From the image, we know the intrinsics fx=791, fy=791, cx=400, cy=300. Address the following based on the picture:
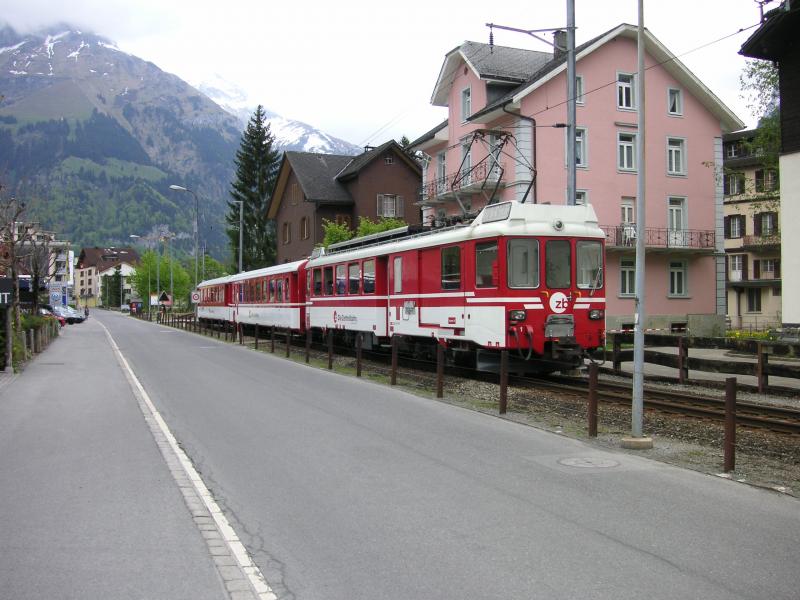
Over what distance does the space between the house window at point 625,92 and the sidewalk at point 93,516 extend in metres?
28.0

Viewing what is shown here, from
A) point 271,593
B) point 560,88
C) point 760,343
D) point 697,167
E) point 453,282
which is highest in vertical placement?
point 560,88

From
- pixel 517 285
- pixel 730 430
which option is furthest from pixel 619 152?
pixel 730 430

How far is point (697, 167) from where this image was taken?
118ft

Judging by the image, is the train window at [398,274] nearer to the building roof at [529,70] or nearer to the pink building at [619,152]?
the pink building at [619,152]

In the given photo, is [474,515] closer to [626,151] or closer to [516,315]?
[516,315]

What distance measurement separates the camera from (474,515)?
607cm

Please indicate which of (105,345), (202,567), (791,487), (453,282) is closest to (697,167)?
(453,282)

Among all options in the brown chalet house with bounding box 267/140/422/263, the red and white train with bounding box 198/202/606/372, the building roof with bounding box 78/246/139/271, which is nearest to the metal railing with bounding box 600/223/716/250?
the red and white train with bounding box 198/202/606/372

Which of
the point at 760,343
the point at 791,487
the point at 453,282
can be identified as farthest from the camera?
the point at 453,282

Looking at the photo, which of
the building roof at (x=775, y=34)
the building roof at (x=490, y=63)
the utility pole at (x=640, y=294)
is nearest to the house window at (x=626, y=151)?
the building roof at (x=490, y=63)

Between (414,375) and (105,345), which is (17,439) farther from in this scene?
(105,345)

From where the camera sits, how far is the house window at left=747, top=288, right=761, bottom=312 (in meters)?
58.1

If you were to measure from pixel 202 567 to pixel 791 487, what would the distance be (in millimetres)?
5240

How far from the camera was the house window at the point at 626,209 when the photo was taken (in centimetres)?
3397
